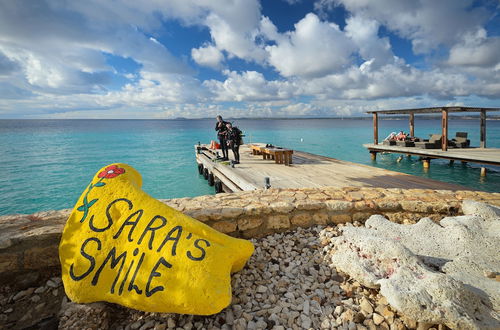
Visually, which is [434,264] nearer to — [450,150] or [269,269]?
[269,269]

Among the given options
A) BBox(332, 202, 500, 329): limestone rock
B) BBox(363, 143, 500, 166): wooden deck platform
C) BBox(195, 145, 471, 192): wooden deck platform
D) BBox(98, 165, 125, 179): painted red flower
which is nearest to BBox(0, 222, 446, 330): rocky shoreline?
BBox(332, 202, 500, 329): limestone rock

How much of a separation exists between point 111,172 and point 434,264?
4.20 meters

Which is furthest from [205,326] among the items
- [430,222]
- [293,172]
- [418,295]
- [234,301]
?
[293,172]

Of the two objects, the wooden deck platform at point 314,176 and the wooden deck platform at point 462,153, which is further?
the wooden deck platform at point 462,153

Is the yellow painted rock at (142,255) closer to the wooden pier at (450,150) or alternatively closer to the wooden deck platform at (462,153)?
the wooden deck platform at (462,153)

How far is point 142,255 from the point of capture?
247 centimetres

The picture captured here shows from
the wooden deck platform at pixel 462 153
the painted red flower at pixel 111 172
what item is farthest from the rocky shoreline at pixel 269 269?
the wooden deck platform at pixel 462 153

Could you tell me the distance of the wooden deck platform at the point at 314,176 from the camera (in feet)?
24.6

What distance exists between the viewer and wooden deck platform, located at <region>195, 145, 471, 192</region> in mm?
7484

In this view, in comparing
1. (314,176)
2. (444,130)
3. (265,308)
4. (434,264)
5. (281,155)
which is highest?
(444,130)

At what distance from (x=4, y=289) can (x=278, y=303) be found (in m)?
3.13

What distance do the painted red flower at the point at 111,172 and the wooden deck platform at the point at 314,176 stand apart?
4.88 meters

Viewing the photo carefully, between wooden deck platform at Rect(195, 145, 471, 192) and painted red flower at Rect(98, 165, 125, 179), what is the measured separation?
488cm

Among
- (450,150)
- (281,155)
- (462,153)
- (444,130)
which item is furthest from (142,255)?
(450,150)
